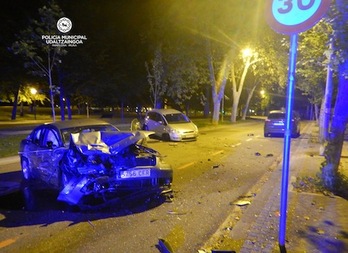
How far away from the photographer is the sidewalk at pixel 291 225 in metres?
3.85

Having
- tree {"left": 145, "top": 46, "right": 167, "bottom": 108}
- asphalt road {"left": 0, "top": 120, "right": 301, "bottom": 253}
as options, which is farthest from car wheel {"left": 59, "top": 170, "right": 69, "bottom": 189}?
tree {"left": 145, "top": 46, "right": 167, "bottom": 108}

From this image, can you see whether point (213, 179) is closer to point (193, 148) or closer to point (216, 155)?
point (216, 155)

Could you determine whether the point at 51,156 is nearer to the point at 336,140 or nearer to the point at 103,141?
the point at 103,141

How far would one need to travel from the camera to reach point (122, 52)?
30891mm

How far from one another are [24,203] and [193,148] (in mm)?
8651

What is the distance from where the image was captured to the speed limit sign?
317 cm

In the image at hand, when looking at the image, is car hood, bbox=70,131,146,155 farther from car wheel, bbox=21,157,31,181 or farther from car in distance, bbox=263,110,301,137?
car in distance, bbox=263,110,301,137

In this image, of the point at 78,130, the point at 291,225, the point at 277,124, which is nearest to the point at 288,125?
the point at 291,225

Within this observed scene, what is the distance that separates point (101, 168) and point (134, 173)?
61 cm

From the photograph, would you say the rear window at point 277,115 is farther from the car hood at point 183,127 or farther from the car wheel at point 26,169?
the car wheel at point 26,169

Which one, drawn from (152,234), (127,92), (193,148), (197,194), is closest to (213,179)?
(197,194)

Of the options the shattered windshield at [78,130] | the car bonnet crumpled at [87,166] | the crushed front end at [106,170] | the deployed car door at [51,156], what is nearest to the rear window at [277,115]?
the shattered windshield at [78,130]

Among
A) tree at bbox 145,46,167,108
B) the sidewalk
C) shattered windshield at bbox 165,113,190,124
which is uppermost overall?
tree at bbox 145,46,167,108

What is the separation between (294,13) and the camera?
3334mm
